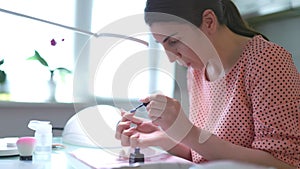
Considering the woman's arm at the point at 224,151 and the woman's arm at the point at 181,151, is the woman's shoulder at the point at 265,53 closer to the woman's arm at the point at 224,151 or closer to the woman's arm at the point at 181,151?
the woman's arm at the point at 224,151

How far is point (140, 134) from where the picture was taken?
954mm

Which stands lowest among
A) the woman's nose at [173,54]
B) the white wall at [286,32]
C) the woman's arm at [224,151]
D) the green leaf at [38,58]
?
the woman's arm at [224,151]

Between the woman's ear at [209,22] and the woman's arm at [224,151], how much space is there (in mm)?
263

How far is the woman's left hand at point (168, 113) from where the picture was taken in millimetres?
780

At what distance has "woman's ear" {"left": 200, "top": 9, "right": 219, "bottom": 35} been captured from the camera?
34.6 inches

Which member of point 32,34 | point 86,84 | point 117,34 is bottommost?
point 86,84

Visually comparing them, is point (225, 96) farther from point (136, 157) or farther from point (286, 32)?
point (286, 32)

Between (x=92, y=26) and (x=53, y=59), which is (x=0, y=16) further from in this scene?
(x=92, y=26)

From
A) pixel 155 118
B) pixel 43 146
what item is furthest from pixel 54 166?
pixel 155 118

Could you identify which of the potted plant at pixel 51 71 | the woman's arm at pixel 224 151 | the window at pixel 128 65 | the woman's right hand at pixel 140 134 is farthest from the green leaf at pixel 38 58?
the woman's arm at pixel 224 151

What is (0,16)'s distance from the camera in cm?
174

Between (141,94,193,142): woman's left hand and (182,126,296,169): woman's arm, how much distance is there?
0.03 m

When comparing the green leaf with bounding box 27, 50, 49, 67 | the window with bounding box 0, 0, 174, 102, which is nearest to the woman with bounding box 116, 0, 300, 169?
the window with bounding box 0, 0, 174, 102

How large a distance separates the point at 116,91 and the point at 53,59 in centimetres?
99
